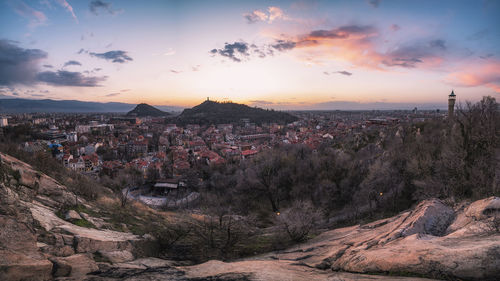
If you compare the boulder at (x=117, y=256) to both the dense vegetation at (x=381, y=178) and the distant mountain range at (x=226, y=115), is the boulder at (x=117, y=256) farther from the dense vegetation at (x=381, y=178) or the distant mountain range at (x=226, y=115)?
the distant mountain range at (x=226, y=115)

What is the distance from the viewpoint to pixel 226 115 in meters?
159

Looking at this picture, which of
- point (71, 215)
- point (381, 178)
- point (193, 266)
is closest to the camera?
point (193, 266)

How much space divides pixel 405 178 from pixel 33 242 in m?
23.5

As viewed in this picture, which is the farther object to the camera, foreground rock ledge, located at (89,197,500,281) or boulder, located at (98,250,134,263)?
boulder, located at (98,250,134,263)

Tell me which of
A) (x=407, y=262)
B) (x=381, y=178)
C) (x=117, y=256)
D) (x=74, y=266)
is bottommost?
(x=381, y=178)

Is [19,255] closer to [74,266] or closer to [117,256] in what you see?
[74,266]

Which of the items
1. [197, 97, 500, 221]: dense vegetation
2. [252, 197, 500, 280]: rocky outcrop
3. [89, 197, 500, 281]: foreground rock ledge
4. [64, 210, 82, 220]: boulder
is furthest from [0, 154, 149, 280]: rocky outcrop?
[197, 97, 500, 221]: dense vegetation

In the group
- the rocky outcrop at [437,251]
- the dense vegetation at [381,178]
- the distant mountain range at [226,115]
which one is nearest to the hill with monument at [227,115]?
the distant mountain range at [226,115]

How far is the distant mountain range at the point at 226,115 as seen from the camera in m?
145

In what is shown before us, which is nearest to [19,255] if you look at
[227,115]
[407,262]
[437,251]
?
[407,262]

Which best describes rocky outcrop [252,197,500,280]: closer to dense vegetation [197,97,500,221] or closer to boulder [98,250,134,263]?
dense vegetation [197,97,500,221]

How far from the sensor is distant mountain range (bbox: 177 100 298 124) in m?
145

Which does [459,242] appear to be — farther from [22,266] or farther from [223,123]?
[223,123]

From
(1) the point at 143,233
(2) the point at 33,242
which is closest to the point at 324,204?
(1) the point at 143,233
